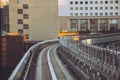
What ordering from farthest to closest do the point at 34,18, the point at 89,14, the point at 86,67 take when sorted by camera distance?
the point at 89,14 → the point at 34,18 → the point at 86,67

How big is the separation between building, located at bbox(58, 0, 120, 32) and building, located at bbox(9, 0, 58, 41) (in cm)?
5663

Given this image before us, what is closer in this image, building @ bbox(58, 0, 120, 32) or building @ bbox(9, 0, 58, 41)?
building @ bbox(9, 0, 58, 41)

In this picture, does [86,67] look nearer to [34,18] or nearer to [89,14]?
[34,18]

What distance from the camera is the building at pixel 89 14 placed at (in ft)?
419

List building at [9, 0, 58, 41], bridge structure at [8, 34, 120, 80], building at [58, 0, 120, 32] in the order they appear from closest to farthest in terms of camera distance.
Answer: bridge structure at [8, 34, 120, 80] → building at [9, 0, 58, 41] → building at [58, 0, 120, 32]

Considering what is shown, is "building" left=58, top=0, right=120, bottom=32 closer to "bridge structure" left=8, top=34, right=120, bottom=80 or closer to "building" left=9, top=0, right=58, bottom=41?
"building" left=9, top=0, right=58, bottom=41

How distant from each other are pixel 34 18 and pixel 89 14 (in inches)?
2481

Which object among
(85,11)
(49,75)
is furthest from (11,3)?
(85,11)

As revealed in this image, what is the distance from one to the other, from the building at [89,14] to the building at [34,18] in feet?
186

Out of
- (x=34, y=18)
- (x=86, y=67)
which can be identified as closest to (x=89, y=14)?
(x=34, y=18)

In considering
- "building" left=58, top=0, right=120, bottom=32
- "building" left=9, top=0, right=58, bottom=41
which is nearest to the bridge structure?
"building" left=9, top=0, right=58, bottom=41

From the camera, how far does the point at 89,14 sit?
129500 millimetres

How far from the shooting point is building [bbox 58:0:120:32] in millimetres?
127562

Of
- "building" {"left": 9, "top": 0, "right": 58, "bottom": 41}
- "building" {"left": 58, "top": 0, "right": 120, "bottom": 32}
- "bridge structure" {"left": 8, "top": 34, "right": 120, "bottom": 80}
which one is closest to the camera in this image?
"bridge structure" {"left": 8, "top": 34, "right": 120, "bottom": 80}
